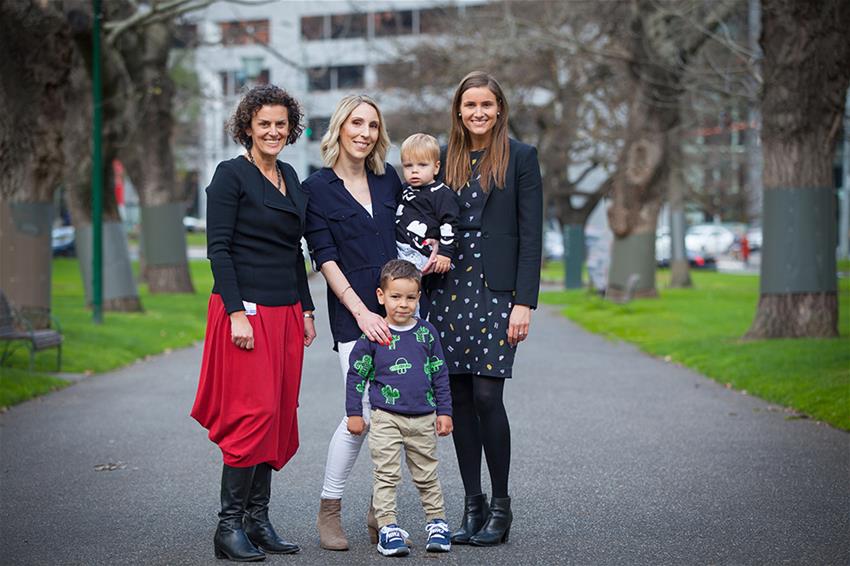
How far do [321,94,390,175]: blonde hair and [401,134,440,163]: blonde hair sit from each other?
0.11 meters

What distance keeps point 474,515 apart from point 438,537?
363 mm

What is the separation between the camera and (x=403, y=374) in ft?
18.5

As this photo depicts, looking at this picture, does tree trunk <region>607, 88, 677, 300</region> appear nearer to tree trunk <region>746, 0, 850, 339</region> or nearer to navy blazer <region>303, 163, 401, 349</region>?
tree trunk <region>746, 0, 850, 339</region>

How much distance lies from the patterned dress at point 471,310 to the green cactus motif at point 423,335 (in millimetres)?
178

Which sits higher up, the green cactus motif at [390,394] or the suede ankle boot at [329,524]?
the green cactus motif at [390,394]

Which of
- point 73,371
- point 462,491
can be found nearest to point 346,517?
point 462,491

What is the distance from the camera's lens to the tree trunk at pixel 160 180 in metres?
26.3

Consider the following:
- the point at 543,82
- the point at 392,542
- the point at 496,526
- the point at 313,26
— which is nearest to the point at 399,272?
the point at 392,542

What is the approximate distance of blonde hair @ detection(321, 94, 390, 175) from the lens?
582 cm

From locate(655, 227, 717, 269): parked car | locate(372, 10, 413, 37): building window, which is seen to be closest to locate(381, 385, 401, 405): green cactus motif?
locate(372, 10, 413, 37): building window

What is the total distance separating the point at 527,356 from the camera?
15.8m

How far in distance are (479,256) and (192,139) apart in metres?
60.8

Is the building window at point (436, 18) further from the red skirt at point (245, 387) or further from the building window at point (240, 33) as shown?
the red skirt at point (245, 387)

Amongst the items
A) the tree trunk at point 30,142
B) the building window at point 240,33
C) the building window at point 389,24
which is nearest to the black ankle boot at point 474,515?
the tree trunk at point 30,142
